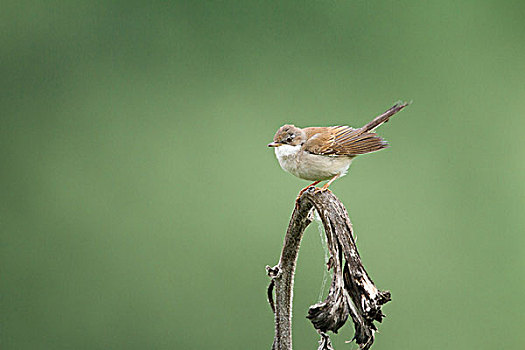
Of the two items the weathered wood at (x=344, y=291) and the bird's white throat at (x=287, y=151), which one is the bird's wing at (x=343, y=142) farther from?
the weathered wood at (x=344, y=291)

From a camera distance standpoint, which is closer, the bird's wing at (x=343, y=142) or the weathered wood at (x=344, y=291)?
the weathered wood at (x=344, y=291)

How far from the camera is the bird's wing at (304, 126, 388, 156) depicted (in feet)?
4.06

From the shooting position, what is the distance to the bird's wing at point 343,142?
4.06ft

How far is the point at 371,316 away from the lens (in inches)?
25.3

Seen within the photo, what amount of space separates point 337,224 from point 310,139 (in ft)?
2.01

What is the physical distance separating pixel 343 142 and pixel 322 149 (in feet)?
0.15

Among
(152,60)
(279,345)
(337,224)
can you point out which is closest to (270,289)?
(279,345)

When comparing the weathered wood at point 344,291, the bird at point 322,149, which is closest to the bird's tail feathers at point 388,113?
the bird at point 322,149

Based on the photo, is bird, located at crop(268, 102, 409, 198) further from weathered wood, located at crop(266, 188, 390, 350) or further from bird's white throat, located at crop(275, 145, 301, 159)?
weathered wood, located at crop(266, 188, 390, 350)

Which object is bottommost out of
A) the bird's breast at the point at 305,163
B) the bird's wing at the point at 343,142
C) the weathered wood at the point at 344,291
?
the weathered wood at the point at 344,291

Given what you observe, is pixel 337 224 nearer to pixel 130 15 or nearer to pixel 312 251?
pixel 312 251

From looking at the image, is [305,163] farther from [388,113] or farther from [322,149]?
[388,113]

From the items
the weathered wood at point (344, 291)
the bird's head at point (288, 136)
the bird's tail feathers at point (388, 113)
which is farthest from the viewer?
the bird's head at point (288, 136)

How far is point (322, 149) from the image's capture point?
126 cm
